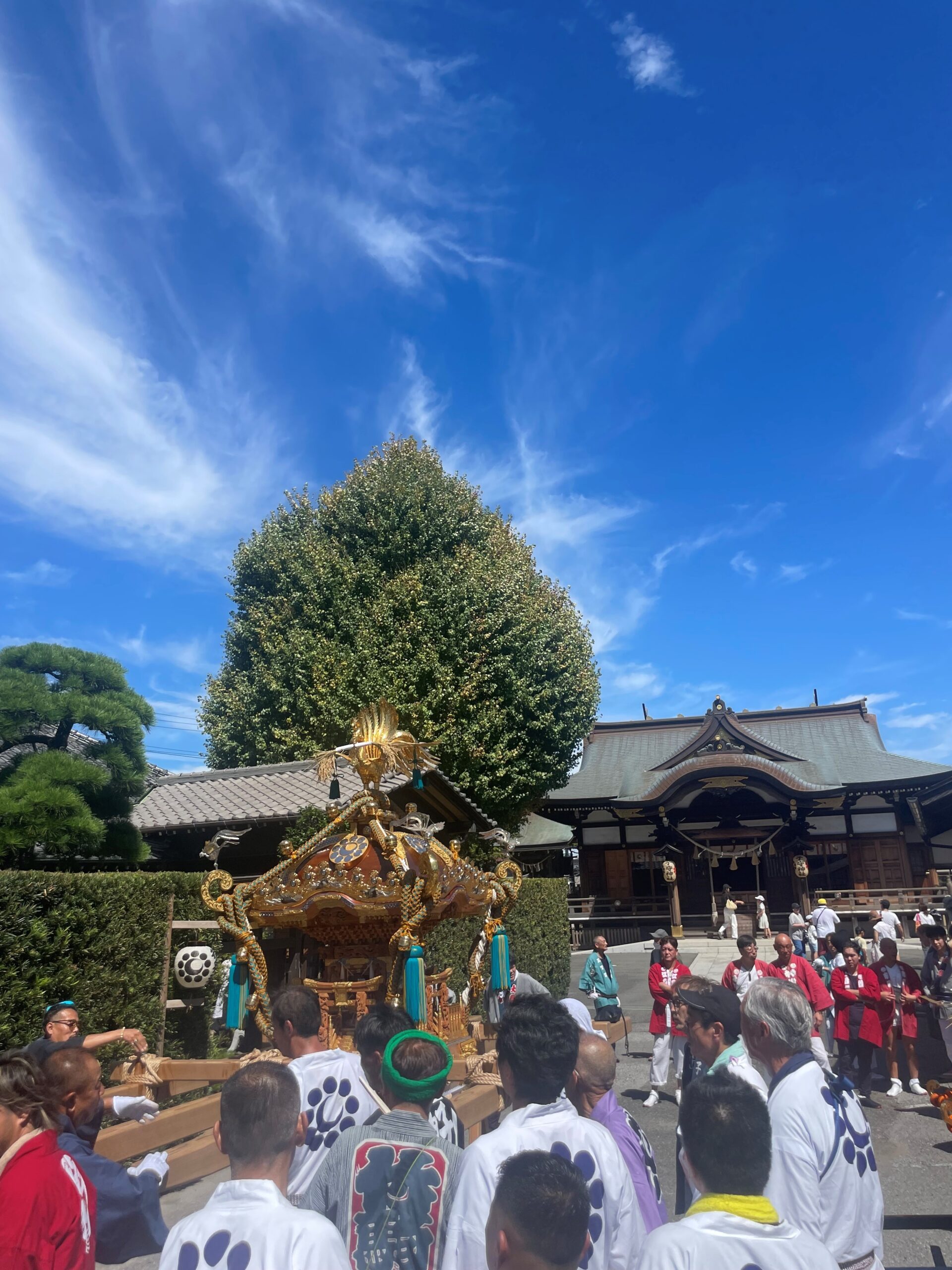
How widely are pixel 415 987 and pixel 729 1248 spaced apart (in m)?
4.12

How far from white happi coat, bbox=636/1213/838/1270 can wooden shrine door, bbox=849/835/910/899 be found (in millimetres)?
26952

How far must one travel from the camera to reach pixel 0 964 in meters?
6.40

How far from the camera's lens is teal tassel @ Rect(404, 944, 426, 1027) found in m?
5.58

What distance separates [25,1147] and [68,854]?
704cm

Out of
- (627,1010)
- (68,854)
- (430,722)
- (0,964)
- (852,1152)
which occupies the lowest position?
(627,1010)

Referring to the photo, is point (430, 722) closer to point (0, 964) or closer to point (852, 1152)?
point (0, 964)

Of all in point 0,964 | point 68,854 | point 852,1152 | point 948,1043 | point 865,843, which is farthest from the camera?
point 865,843

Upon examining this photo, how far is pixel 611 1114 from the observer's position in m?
2.99

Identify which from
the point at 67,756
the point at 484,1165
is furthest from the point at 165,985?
the point at 484,1165

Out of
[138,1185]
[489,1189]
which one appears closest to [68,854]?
[138,1185]

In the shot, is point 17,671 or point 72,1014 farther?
point 17,671

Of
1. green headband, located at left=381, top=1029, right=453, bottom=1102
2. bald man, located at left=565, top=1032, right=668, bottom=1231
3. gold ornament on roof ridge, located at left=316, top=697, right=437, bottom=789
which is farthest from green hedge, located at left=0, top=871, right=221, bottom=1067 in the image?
bald man, located at left=565, top=1032, right=668, bottom=1231

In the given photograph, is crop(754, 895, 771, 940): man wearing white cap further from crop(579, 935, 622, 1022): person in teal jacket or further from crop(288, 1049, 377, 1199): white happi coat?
crop(288, 1049, 377, 1199): white happi coat

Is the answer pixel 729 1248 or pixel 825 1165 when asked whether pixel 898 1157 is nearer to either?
pixel 825 1165
